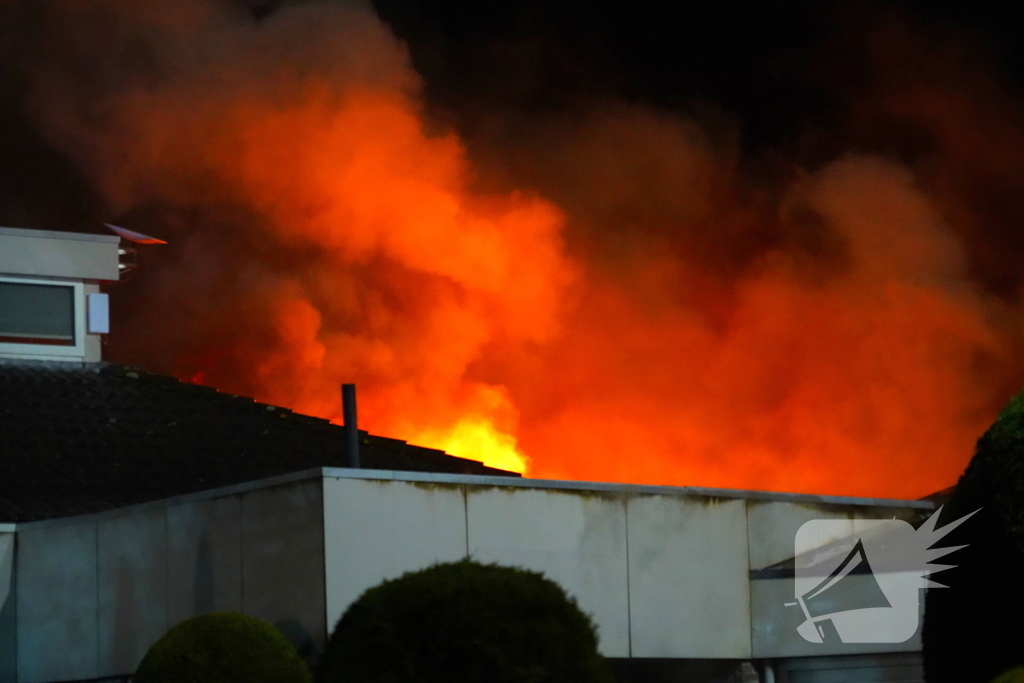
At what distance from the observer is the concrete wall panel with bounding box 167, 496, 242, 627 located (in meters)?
12.9

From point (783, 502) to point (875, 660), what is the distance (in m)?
1.97

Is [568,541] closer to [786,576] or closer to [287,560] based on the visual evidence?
[786,576]

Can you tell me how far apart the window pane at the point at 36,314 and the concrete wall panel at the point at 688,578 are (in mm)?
10622

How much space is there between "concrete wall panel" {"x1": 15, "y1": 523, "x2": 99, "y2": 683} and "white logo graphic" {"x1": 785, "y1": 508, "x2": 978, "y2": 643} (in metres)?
6.85

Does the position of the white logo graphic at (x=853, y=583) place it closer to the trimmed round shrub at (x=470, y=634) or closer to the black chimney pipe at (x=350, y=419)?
the black chimney pipe at (x=350, y=419)

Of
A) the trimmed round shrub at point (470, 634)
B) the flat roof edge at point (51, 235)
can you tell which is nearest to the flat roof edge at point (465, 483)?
the trimmed round shrub at point (470, 634)

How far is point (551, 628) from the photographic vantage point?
952cm

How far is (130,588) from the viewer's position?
13.9 m

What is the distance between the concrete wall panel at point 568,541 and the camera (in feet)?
43.6

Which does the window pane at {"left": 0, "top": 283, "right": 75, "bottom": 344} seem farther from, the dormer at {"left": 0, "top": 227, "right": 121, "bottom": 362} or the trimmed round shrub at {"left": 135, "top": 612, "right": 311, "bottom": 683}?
the trimmed round shrub at {"left": 135, "top": 612, "right": 311, "bottom": 683}

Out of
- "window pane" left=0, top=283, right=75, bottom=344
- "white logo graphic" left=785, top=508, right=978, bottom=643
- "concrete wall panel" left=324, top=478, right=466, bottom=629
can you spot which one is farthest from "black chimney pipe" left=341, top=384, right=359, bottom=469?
"window pane" left=0, top=283, right=75, bottom=344

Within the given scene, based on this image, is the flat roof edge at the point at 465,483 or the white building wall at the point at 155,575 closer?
the white building wall at the point at 155,575

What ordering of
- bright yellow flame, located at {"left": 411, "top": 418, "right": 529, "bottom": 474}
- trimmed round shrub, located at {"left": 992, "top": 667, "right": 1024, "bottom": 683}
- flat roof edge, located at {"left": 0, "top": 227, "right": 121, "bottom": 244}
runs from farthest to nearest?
1. bright yellow flame, located at {"left": 411, "top": 418, "right": 529, "bottom": 474}
2. flat roof edge, located at {"left": 0, "top": 227, "right": 121, "bottom": 244}
3. trimmed round shrub, located at {"left": 992, "top": 667, "right": 1024, "bottom": 683}

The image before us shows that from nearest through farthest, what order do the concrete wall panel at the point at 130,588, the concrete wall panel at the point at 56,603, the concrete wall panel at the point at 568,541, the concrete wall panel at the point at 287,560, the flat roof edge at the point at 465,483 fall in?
the concrete wall panel at the point at 287,560, the flat roof edge at the point at 465,483, the concrete wall panel at the point at 568,541, the concrete wall panel at the point at 130,588, the concrete wall panel at the point at 56,603
